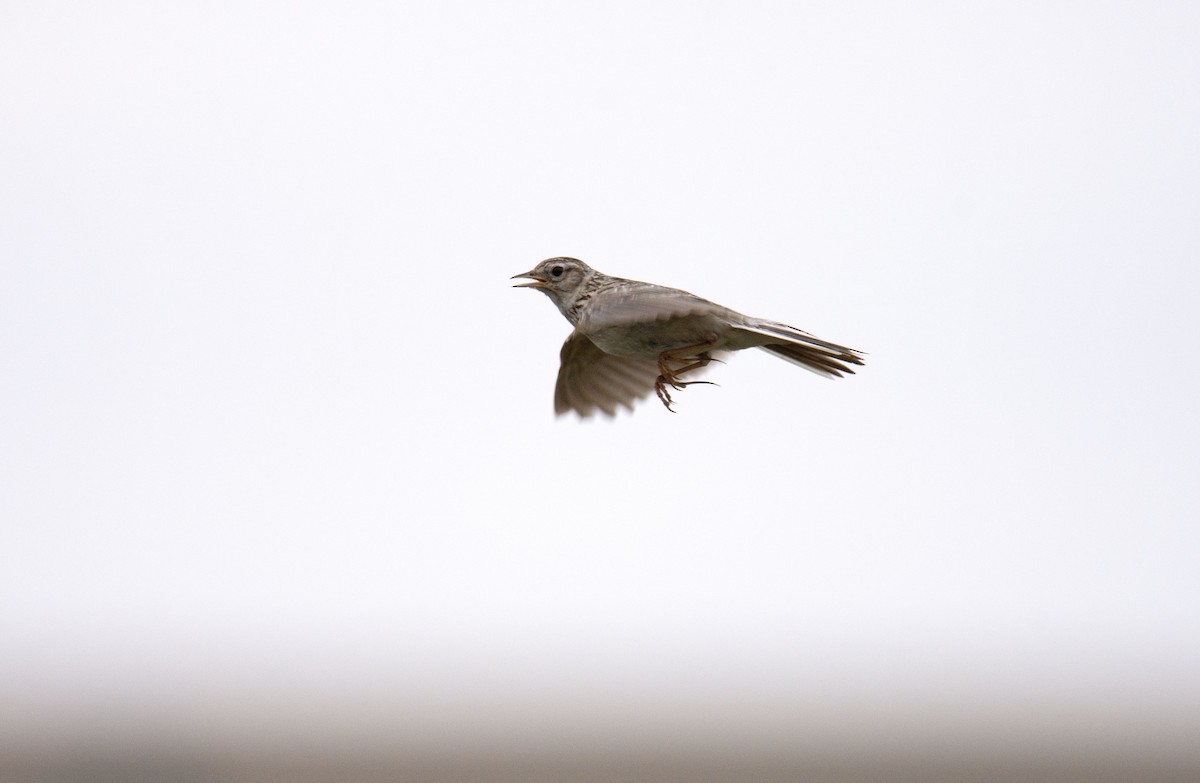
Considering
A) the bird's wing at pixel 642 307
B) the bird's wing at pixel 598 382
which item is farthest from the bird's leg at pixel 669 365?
the bird's wing at pixel 598 382

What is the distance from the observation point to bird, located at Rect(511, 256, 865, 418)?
23.5 feet

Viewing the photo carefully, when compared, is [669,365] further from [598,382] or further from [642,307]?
[598,382]

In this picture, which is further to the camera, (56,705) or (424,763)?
(56,705)

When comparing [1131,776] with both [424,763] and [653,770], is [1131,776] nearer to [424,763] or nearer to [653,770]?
[653,770]

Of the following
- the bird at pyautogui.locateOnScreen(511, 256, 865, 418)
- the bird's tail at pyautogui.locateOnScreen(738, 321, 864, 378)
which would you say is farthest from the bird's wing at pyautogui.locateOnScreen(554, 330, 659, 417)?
the bird's tail at pyautogui.locateOnScreen(738, 321, 864, 378)

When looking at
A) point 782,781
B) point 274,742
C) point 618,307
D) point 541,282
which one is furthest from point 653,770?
point 618,307

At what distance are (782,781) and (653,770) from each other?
109 centimetres

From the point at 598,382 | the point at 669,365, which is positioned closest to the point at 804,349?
the point at 669,365

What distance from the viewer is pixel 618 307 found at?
23.3ft

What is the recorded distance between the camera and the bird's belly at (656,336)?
7535mm

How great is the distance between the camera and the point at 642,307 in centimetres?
699

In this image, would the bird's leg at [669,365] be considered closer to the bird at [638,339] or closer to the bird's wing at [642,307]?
the bird at [638,339]

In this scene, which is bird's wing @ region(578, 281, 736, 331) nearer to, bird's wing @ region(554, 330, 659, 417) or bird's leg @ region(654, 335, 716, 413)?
bird's leg @ region(654, 335, 716, 413)

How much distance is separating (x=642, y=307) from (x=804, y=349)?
3.69 feet
